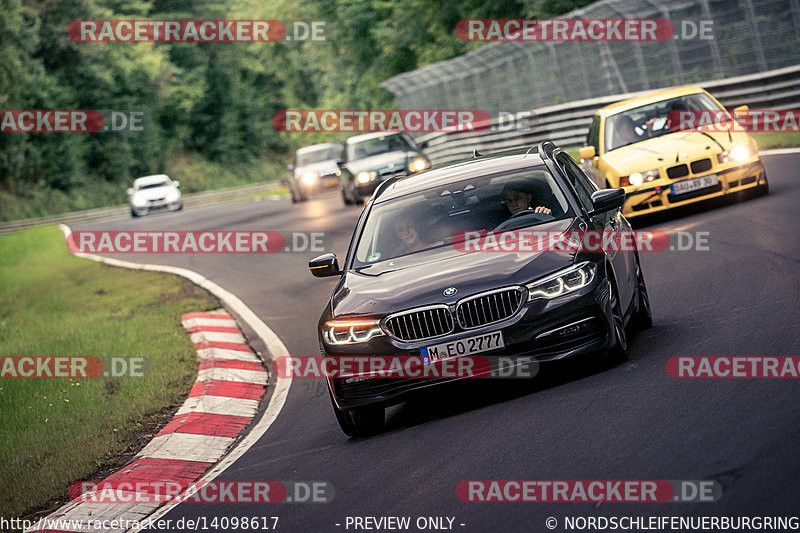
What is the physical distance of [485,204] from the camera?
27.9ft

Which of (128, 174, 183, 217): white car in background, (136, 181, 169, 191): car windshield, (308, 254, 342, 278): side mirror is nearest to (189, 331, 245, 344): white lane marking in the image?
(308, 254, 342, 278): side mirror

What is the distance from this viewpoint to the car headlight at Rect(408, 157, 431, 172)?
90.6ft

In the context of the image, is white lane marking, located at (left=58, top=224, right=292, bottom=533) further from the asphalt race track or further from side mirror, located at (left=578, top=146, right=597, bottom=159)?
side mirror, located at (left=578, top=146, right=597, bottom=159)

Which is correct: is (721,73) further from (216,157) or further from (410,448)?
(216,157)

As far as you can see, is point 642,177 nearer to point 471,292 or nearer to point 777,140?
point 471,292

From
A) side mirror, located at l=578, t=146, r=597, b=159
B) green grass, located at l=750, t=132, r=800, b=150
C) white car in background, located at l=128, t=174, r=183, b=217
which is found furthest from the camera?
white car in background, located at l=128, t=174, r=183, b=217

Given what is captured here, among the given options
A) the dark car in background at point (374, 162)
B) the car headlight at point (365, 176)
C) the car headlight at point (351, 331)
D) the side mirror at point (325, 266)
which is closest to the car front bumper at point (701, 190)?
the side mirror at point (325, 266)

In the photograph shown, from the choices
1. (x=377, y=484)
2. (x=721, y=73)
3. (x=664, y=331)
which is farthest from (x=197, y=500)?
(x=721, y=73)

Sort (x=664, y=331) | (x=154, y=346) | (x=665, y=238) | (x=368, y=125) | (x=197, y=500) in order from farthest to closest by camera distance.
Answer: (x=368, y=125) < (x=665, y=238) < (x=154, y=346) < (x=664, y=331) < (x=197, y=500)

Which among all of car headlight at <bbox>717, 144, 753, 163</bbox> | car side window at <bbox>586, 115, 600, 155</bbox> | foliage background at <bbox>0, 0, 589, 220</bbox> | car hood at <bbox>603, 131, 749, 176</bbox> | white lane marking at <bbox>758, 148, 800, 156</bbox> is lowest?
white lane marking at <bbox>758, 148, 800, 156</bbox>

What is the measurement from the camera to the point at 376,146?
29531 millimetres

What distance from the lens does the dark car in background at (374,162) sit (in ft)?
91.4

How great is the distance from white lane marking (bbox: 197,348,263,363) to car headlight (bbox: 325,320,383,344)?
14.6 feet

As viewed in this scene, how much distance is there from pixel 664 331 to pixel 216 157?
78652 mm
